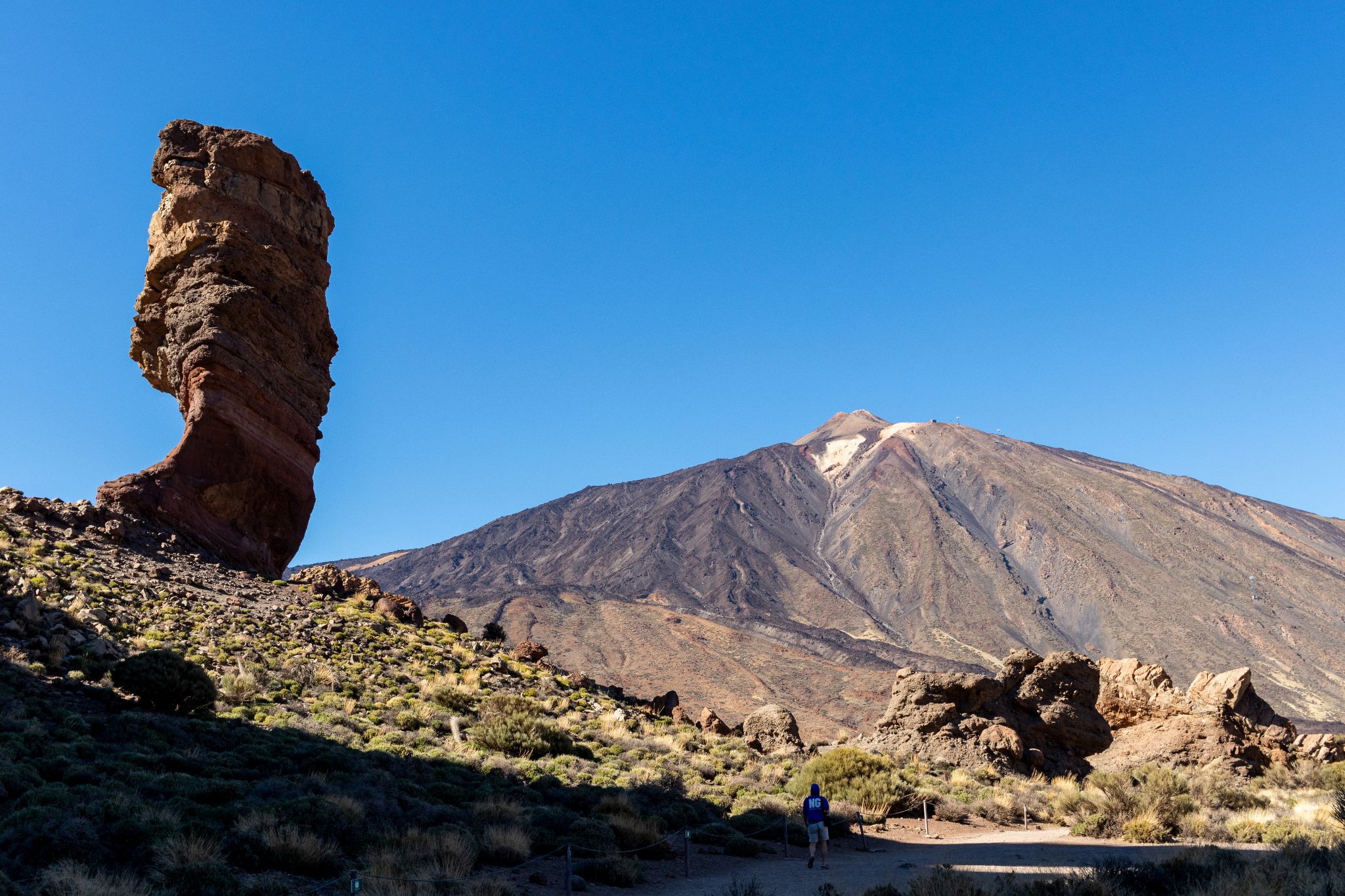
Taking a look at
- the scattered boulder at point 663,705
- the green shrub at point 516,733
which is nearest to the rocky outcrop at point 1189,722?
the scattered boulder at point 663,705

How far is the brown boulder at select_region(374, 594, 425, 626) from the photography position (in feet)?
84.5

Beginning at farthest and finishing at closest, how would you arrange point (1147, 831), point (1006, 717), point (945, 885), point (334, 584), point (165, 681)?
point (334, 584), point (1006, 717), point (165, 681), point (1147, 831), point (945, 885)

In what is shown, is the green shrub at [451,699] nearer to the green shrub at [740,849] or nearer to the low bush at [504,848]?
the green shrub at [740,849]

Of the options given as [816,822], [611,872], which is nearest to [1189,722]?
[816,822]

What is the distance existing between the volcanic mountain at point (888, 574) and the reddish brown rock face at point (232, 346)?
32.5 metres

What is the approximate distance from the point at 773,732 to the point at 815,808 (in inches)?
463

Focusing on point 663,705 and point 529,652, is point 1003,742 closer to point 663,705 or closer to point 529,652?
point 663,705

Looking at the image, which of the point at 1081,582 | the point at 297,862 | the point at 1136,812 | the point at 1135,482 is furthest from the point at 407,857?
the point at 1135,482

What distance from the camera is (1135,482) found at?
12888cm

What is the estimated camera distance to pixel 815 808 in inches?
518

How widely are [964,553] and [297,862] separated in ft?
357

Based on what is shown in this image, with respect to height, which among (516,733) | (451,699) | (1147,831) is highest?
(451,699)

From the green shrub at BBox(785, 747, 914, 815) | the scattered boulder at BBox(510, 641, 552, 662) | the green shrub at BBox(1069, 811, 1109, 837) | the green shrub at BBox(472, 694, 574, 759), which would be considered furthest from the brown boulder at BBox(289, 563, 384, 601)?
the green shrub at BBox(1069, 811, 1109, 837)

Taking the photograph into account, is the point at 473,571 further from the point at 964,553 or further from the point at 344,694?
the point at 344,694
